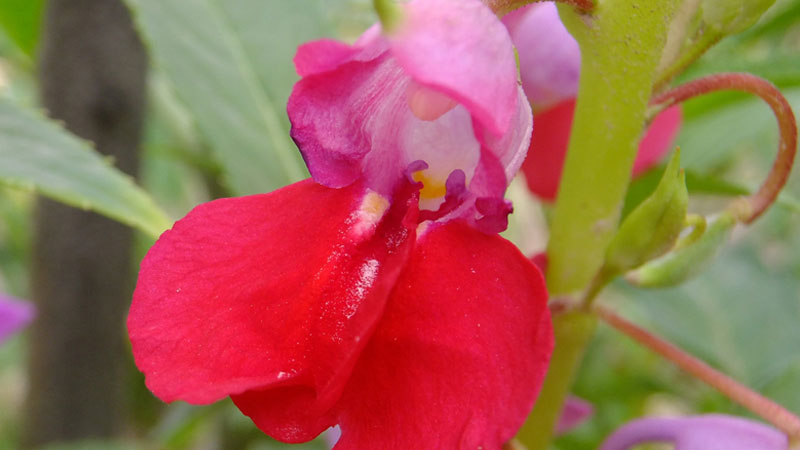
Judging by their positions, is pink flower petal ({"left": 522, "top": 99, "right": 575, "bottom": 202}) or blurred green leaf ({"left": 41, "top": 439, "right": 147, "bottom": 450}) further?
blurred green leaf ({"left": 41, "top": 439, "right": 147, "bottom": 450})

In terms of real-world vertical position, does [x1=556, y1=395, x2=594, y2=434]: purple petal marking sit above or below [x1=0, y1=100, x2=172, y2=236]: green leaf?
below

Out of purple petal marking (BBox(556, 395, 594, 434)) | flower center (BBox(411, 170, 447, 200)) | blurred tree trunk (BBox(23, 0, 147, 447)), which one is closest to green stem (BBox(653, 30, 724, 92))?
flower center (BBox(411, 170, 447, 200))

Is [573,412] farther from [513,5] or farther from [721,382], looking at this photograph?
[513,5]

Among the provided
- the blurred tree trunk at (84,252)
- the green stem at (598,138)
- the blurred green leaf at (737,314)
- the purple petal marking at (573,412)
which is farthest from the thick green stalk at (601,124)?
the blurred green leaf at (737,314)

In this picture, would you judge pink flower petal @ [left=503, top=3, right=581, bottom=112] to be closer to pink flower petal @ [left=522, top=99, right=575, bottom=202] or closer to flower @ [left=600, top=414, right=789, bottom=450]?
pink flower petal @ [left=522, top=99, right=575, bottom=202]

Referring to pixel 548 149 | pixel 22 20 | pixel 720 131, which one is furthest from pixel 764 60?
pixel 22 20
